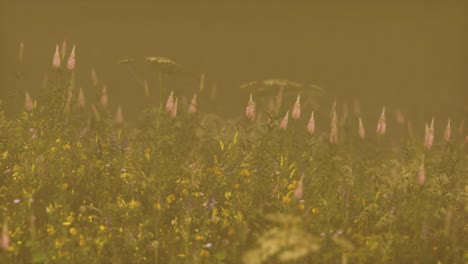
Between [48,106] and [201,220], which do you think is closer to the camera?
[201,220]

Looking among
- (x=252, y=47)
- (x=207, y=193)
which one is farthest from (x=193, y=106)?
(x=252, y=47)

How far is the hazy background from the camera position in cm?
1509

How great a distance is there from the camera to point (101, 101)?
7.48 m

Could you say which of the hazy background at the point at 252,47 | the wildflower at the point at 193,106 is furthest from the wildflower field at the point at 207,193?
the hazy background at the point at 252,47

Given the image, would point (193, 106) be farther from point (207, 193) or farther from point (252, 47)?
point (252, 47)

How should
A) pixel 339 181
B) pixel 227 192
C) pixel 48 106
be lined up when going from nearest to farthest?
pixel 339 181 < pixel 227 192 < pixel 48 106

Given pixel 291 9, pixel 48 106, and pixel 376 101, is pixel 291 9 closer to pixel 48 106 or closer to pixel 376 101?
pixel 376 101

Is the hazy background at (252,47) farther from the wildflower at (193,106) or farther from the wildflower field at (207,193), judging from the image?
the wildflower field at (207,193)

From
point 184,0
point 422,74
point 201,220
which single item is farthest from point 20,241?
point 422,74

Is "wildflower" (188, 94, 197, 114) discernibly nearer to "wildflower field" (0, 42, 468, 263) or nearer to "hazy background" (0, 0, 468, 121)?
"wildflower field" (0, 42, 468, 263)

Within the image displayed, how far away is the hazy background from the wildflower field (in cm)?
800

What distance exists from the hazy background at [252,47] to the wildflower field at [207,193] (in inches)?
315

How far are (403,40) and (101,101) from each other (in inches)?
414

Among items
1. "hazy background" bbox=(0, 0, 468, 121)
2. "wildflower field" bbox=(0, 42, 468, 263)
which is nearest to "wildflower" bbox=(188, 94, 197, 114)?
"wildflower field" bbox=(0, 42, 468, 263)
